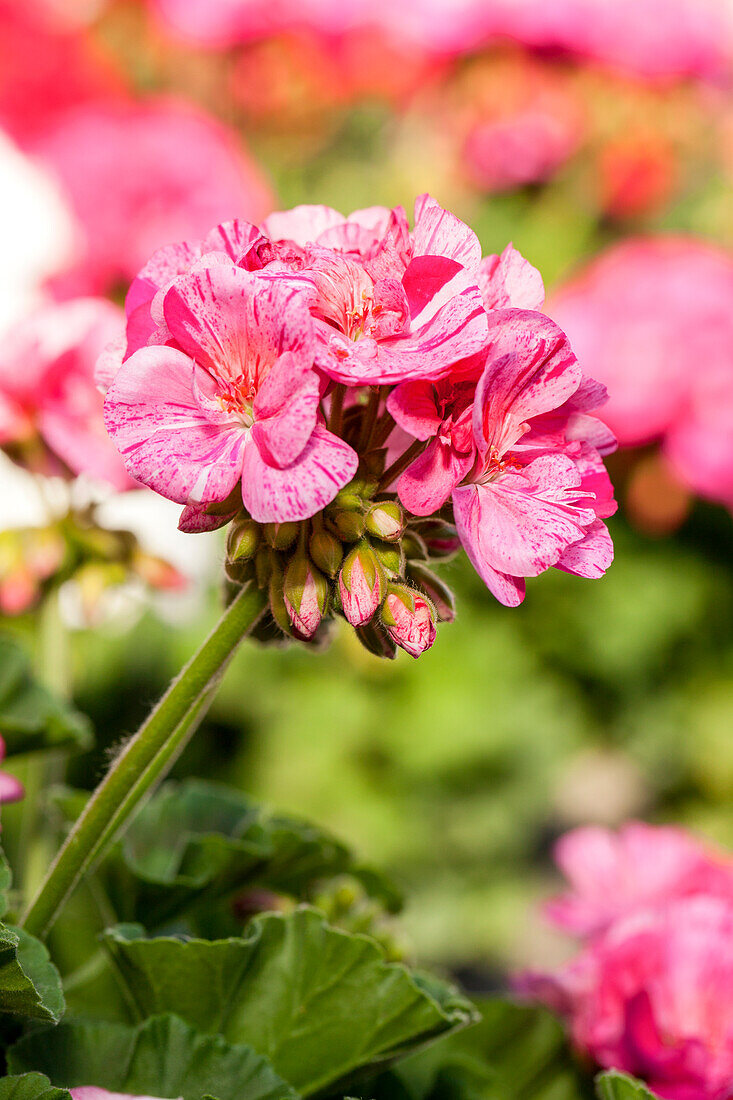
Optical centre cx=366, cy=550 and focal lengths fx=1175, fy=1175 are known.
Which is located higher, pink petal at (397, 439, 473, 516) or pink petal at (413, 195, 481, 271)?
pink petal at (413, 195, 481, 271)

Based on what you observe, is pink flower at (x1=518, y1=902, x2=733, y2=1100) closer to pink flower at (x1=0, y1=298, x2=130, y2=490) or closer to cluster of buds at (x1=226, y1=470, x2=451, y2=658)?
cluster of buds at (x1=226, y1=470, x2=451, y2=658)

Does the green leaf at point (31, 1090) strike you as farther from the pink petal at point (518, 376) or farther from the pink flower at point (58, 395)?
the pink flower at point (58, 395)

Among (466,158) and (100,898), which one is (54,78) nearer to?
(466,158)

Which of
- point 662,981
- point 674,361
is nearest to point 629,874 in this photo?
point 662,981

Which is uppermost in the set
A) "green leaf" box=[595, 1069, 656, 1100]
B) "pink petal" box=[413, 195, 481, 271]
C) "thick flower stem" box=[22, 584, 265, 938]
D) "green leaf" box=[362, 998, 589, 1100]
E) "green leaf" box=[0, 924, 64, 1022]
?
"pink petal" box=[413, 195, 481, 271]

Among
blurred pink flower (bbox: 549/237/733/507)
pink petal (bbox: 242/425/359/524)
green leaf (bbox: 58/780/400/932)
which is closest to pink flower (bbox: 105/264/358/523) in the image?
pink petal (bbox: 242/425/359/524)

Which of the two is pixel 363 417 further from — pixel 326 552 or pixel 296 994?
pixel 296 994

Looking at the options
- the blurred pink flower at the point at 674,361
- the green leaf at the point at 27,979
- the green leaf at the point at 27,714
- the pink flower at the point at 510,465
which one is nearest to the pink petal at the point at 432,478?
the pink flower at the point at 510,465
